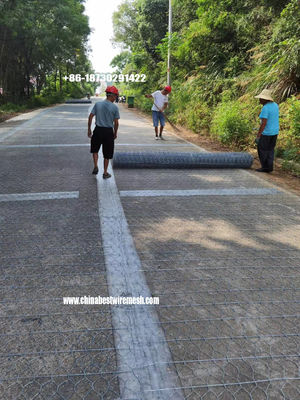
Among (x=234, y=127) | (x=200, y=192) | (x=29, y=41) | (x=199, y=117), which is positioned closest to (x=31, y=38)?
(x=29, y=41)

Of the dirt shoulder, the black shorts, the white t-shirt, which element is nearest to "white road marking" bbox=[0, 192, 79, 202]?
the black shorts

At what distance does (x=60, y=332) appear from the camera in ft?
7.92

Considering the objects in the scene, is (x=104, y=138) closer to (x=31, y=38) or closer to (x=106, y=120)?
(x=106, y=120)

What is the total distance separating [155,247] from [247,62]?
12.2m

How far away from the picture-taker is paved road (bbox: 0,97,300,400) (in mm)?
2072

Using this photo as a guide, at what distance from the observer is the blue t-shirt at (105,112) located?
597 centimetres

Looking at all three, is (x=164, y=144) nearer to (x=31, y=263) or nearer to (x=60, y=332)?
(x=31, y=263)

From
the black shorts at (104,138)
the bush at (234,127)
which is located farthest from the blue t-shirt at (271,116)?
the black shorts at (104,138)

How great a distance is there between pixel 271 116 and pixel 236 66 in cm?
758

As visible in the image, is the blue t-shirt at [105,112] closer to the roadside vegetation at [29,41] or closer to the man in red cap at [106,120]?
the man in red cap at [106,120]

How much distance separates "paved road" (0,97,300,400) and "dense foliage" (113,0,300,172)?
3.96m

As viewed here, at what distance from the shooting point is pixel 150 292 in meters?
2.90

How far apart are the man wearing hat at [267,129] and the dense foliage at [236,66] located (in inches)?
23.7

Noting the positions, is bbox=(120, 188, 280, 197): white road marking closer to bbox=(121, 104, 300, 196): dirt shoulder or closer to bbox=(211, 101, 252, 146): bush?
bbox=(121, 104, 300, 196): dirt shoulder
